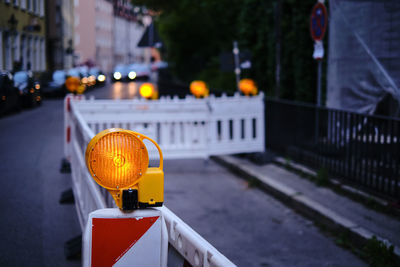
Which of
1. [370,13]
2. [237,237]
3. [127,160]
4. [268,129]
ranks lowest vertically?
[237,237]

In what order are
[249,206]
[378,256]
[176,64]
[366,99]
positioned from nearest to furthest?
[378,256] → [249,206] → [366,99] → [176,64]

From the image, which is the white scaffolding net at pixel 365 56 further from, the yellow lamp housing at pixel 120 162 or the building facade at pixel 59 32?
the building facade at pixel 59 32

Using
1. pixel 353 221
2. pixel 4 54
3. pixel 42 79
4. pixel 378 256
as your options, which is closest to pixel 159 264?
pixel 378 256

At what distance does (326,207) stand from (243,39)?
1321 centimetres

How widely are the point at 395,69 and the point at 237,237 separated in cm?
401

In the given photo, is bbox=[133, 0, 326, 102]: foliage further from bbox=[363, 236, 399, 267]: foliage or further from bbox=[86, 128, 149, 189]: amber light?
bbox=[86, 128, 149, 189]: amber light

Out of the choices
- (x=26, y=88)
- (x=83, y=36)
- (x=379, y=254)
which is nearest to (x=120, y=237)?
(x=379, y=254)

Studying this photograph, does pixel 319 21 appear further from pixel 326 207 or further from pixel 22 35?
pixel 22 35

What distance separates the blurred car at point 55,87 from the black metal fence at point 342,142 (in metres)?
21.8

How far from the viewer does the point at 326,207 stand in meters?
6.80

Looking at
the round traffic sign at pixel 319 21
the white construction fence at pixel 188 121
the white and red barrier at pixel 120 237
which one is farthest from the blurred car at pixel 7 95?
the white and red barrier at pixel 120 237

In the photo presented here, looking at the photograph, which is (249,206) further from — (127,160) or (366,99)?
(127,160)

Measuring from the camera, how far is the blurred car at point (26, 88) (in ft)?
71.6

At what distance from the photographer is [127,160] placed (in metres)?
2.56
